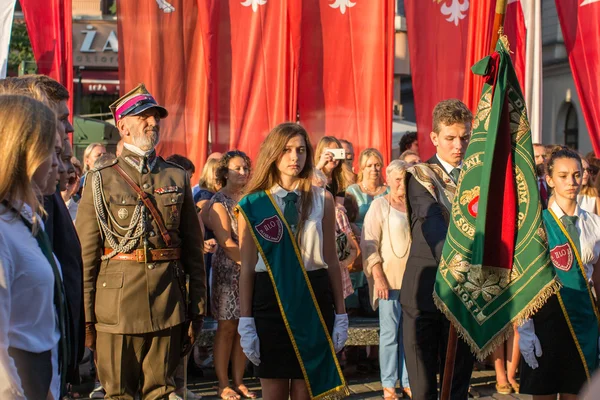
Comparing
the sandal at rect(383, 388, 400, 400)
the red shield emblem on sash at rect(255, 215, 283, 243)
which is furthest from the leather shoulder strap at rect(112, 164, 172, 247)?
the sandal at rect(383, 388, 400, 400)

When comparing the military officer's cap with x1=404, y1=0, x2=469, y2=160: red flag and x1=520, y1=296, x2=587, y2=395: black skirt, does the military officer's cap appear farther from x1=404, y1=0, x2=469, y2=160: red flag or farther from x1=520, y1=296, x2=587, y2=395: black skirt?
x1=404, y1=0, x2=469, y2=160: red flag

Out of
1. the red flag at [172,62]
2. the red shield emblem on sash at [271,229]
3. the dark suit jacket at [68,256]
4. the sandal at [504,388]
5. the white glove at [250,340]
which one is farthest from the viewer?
the red flag at [172,62]

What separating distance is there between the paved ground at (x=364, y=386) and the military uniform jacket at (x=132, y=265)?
8.25 feet

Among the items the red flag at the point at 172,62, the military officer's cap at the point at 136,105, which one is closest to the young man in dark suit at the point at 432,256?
the military officer's cap at the point at 136,105

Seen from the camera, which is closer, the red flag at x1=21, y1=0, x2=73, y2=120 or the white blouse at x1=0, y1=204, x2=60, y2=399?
the white blouse at x1=0, y1=204, x2=60, y2=399

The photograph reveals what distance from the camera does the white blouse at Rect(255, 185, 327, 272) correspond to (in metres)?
5.20

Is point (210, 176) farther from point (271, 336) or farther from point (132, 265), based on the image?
point (271, 336)

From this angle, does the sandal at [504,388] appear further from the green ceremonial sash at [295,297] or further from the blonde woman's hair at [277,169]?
the blonde woman's hair at [277,169]

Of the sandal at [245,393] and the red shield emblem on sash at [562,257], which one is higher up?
the red shield emblem on sash at [562,257]

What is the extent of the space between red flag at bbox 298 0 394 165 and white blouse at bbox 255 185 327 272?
5040mm

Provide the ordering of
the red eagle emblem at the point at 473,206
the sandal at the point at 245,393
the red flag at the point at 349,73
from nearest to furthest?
the red eagle emblem at the point at 473,206 → the sandal at the point at 245,393 → the red flag at the point at 349,73

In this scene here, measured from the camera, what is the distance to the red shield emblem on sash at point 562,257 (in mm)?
5547

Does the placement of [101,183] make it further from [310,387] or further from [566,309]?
[566,309]

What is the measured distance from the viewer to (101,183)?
5.37 metres
